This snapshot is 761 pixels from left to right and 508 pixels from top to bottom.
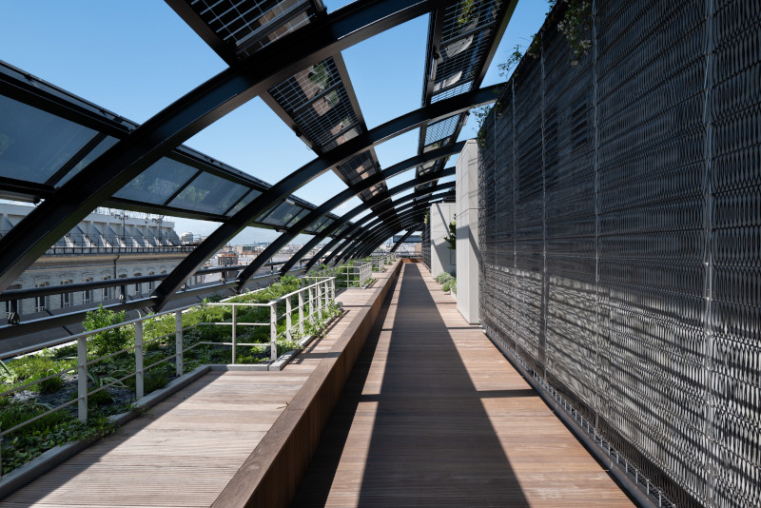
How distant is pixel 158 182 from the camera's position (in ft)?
23.6

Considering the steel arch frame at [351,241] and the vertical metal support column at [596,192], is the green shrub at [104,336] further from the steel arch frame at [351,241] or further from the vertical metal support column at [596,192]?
the steel arch frame at [351,241]

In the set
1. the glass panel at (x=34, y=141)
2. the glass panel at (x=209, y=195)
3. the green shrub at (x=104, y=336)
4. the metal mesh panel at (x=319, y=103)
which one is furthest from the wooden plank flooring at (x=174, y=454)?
the glass panel at (x=209, y=195)

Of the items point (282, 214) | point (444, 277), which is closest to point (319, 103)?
point (282, 214)

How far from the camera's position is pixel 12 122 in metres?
4.30

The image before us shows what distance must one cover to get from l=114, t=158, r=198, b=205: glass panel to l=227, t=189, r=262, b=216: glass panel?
2.14 m

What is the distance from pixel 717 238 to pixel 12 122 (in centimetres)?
589

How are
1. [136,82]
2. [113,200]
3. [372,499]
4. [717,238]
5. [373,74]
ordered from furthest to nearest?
[373,74], [113,200], [136,82], [372,499], [717,238]

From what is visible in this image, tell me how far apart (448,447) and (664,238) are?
246cm

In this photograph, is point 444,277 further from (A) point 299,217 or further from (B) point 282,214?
(B) point 282,214

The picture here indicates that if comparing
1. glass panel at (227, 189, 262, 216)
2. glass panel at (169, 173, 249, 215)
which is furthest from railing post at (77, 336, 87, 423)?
glass panel at (227, 189, 262, 216)

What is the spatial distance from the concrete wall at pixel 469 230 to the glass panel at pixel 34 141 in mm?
6731

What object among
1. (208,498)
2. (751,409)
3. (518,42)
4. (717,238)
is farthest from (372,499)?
(518,42)

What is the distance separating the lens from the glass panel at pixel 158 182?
22.0ft

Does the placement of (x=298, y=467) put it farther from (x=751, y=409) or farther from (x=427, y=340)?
(x=427, y=340)
